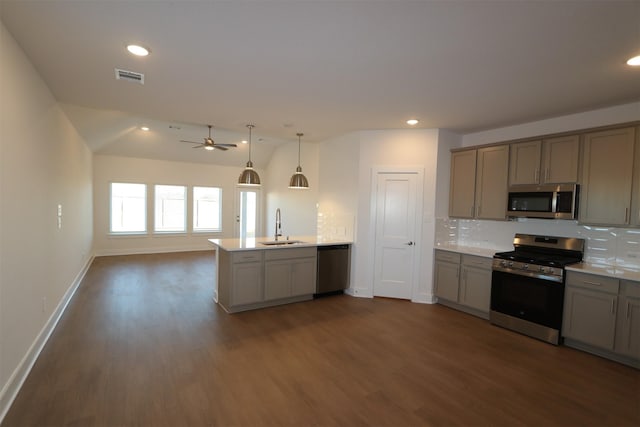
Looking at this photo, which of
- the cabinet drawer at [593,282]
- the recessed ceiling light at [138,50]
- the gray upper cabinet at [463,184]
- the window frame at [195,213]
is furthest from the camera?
the window frame at [195,213]

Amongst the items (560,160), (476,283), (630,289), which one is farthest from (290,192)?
(630,289)

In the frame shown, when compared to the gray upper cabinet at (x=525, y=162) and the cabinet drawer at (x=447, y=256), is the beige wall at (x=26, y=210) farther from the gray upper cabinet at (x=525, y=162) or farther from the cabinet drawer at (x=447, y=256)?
the gray upper cabinet at (x=525, y=162)

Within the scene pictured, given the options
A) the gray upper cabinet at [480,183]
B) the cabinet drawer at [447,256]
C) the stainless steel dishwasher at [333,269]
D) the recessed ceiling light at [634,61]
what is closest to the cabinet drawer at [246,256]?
the stainless steel dishwasher at [333,269]

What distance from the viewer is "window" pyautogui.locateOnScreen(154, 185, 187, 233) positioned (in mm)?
8664

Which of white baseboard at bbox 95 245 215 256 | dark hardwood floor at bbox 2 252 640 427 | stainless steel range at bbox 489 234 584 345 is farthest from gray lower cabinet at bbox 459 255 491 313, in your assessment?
white baseboard at bbox 95 245 215 256

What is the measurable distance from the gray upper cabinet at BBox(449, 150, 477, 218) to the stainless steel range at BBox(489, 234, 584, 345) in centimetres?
87

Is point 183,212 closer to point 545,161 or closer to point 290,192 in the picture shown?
point 290,192

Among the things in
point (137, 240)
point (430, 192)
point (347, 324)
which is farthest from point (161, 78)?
point (137, 240)

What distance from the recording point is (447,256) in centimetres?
452

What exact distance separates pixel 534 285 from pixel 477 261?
726mm

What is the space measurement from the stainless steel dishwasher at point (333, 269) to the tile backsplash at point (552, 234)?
1493 mm

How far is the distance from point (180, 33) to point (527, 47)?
8.15 feet

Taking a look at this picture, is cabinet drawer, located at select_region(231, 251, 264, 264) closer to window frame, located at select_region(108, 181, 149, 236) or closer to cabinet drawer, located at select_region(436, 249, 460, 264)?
cabinet drawer, located at select_region(436, 249, 460, 264)

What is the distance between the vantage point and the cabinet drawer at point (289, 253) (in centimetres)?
434
